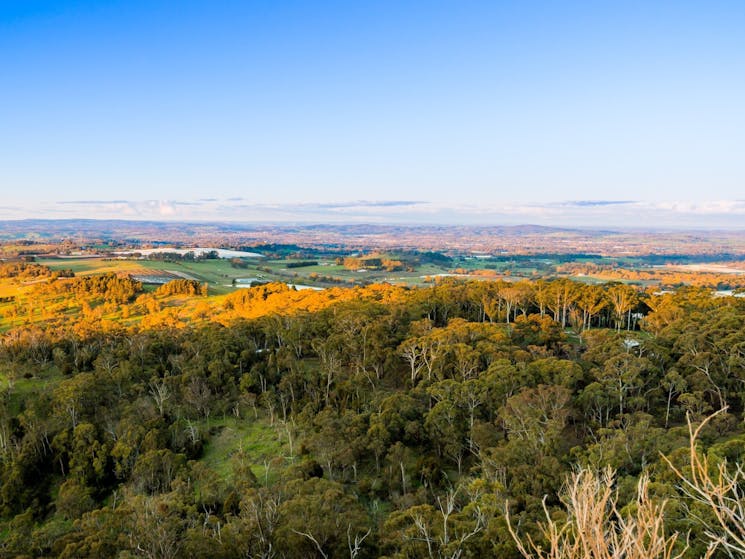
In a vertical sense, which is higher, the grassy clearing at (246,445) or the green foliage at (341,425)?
the green foliage at (341,425)

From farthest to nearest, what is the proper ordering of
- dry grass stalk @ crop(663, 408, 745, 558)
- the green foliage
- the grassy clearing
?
the grassy clearing < the green foliage < dry grass stalk @ crop(663, 408, 745, 558)

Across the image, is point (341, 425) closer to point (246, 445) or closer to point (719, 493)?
point (246, 445)

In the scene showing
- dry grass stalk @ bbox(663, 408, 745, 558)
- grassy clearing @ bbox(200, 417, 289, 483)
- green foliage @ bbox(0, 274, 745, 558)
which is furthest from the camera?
grassy clearing @ bbox(200, 417, 289, 483)

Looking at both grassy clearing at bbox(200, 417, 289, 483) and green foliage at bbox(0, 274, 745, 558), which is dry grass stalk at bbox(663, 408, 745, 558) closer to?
green foliage at bbox(0, 274, 745, 558)

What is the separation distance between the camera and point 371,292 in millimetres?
71625

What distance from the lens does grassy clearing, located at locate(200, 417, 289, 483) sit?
35.0m

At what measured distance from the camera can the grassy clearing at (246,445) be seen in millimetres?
35044

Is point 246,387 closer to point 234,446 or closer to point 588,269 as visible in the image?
point 234,446

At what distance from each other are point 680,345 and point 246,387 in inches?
1517

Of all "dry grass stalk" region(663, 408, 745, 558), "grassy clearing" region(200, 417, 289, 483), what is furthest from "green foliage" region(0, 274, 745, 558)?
"dry grass stalk" region(663, 408, 745, 558)

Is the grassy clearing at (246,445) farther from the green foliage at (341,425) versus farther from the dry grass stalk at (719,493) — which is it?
the dry grass stalk at (719,493)

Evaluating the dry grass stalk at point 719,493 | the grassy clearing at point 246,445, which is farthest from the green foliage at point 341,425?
the dry grass stalk at point 719,493

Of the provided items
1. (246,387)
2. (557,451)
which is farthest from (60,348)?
(557,451)

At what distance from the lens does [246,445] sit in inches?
1535
